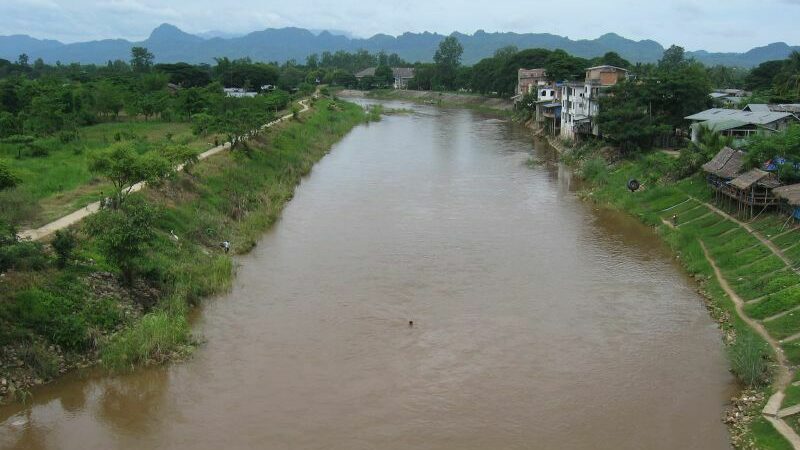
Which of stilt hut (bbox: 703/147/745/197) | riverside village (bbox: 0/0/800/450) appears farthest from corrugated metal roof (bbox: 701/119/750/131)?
stilt hut (bbox: 703/147/745/197)

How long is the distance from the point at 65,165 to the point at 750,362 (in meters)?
27.0

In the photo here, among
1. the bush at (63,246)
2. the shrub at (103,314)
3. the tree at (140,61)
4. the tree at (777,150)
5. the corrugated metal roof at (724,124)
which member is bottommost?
the shrub at (103,314)

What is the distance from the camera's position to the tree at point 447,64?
10531cm

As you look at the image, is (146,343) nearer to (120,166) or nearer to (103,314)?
(103,314)

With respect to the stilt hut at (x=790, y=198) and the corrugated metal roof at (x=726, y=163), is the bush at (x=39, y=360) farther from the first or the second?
the corrugated metal roof at (x=726, y=163)

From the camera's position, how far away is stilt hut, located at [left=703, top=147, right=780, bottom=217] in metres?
22.8

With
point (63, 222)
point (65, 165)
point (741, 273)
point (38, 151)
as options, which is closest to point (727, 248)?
point (741, 273)

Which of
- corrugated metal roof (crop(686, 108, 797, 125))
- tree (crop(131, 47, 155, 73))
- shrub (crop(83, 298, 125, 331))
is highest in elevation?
tree (crop(131, 47, 155, 73))

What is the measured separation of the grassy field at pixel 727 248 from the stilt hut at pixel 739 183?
499 mm

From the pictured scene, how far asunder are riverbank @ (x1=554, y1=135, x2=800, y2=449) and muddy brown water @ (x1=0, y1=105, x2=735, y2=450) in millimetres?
564

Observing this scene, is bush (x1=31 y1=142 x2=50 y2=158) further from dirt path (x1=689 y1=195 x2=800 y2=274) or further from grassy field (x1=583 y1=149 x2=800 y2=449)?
dirt path (x1=689 y1=195 x2=800 y2=274)

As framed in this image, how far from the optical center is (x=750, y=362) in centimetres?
1428

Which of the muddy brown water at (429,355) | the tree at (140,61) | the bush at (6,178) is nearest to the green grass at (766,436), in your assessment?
the muddy brown water at (429,355)

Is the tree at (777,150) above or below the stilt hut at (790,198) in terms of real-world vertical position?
above
